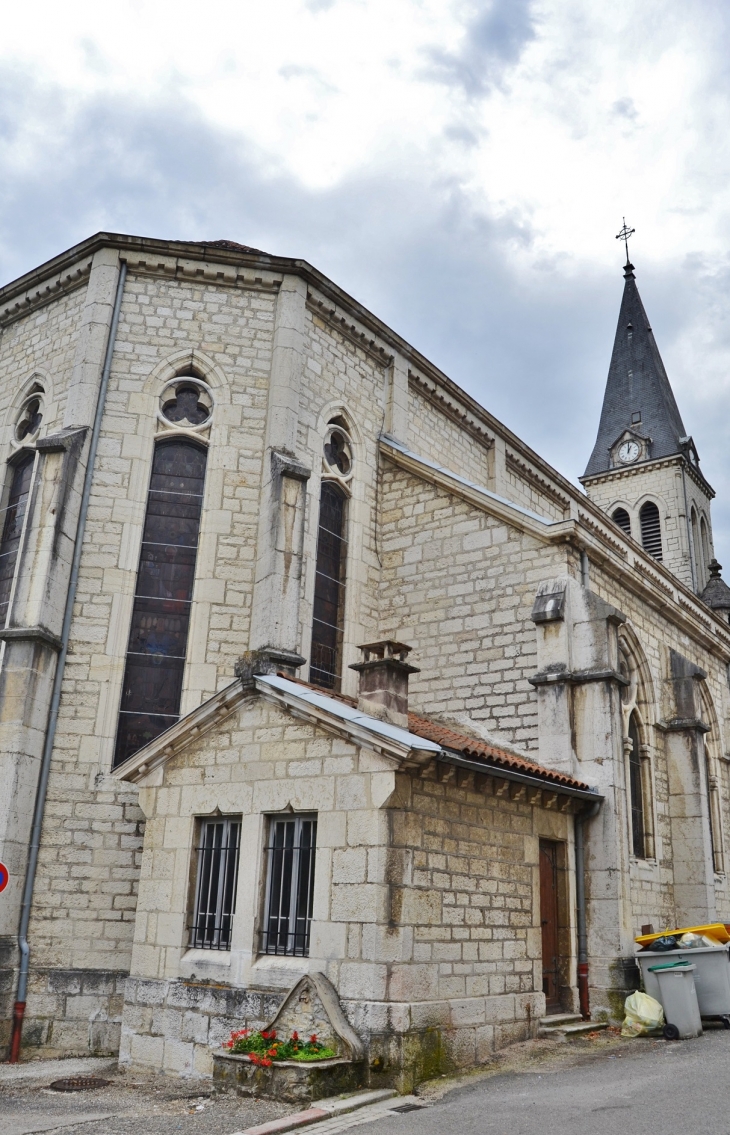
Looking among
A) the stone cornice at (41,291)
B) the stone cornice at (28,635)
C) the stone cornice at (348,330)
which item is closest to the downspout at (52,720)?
the stone cornice at (28,635)

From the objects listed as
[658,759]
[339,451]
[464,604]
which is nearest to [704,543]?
[658,759]

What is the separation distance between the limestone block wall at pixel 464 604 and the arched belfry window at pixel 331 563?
783 mm

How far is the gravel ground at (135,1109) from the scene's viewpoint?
21.8 feet

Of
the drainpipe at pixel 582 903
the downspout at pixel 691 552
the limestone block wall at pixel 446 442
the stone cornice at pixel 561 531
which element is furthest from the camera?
the downspout at pixel 691 552

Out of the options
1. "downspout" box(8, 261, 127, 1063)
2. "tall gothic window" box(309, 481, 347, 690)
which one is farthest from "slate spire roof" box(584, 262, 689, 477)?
"downspout" box(8, 261, 127, 1063)

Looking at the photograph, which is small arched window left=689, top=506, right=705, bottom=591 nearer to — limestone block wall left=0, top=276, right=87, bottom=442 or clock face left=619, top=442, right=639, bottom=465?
clock face left=619, top=442, right=639, bottom=465

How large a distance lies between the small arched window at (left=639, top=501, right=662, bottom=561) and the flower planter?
92.0ft

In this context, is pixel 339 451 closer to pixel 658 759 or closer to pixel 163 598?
pixel 163 598

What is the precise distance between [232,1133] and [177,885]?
341 centimetres

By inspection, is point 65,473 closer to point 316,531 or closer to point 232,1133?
point 316,531

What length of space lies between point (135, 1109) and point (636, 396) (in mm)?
34191

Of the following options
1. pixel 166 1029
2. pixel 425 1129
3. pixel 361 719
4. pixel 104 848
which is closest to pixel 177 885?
pixel 166 1029

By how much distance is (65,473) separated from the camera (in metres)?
12.1

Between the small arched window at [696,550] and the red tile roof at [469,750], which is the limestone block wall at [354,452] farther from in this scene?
the small arched window at [696,550]
